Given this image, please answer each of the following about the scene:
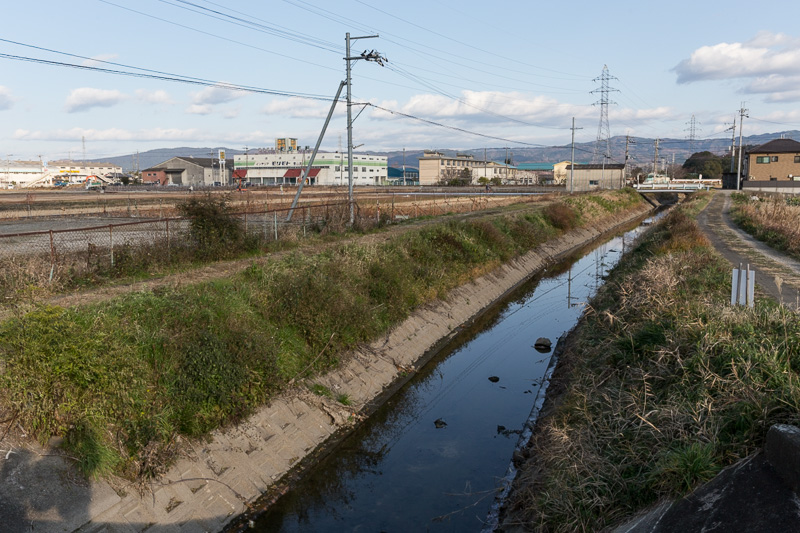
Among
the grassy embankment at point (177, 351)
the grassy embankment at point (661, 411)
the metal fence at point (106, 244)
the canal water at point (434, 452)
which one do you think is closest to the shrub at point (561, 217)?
the metal fence at point (106, 244)

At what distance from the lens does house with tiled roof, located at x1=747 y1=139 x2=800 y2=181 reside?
91294 millimetres

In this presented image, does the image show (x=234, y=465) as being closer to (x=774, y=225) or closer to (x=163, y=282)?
(x=163, y=282)

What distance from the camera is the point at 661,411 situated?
8891 millimetres

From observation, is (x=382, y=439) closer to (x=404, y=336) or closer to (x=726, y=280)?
(x=404, y=336)

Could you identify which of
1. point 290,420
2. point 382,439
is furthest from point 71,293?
point 382,439

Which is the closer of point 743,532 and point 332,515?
point 743,532

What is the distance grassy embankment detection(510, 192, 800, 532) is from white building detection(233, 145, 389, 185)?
10620cm

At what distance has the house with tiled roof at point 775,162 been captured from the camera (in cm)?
9129

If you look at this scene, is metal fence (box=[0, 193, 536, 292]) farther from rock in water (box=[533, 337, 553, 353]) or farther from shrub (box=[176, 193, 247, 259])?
rock in water (box=[533, 337, 553, 353])

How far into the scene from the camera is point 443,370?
18500 mm

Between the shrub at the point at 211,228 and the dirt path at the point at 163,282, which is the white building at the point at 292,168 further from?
the dirt path at the point at 163,282

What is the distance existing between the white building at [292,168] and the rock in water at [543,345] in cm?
9773

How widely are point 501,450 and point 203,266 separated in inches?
478

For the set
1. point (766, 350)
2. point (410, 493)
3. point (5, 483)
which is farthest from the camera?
point (410, 493)
